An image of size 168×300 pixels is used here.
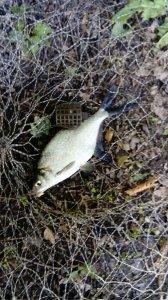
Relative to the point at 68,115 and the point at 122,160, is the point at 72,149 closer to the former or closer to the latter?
the point at 68,115

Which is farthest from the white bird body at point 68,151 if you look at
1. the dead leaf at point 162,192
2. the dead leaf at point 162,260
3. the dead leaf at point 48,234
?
the dead leaf at point 162,260

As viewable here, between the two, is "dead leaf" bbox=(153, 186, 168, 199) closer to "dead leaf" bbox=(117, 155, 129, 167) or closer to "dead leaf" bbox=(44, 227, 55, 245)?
"dead leaf" bbox=(117, 155, 129, 167)

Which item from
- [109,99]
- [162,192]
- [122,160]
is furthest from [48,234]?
[109,99]

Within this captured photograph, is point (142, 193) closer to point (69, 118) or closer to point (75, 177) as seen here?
point (75, 177)

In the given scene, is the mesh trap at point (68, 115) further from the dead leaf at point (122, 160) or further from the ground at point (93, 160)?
the dead leaf at point (122, 160)

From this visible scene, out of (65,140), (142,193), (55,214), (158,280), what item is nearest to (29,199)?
(55,214)
